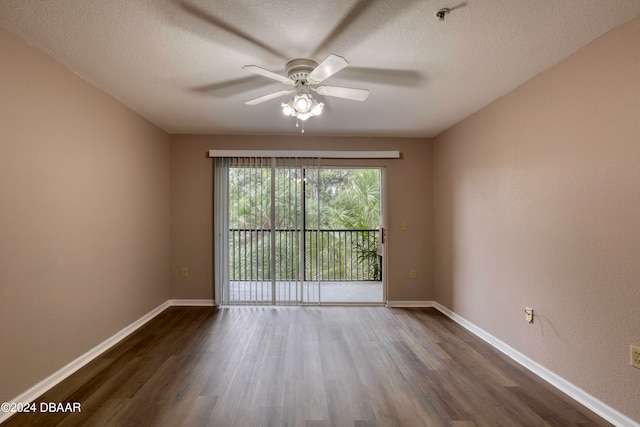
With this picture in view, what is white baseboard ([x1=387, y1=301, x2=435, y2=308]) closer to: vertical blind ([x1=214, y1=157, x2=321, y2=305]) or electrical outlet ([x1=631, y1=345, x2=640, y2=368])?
vertical blind ([x1=214, y1=157, x2=321, y2=305])

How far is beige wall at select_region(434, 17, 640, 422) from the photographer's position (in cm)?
175

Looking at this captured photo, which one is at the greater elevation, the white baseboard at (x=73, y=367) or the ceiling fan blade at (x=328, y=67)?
the ceiling fan blade at (x=328, y=67)

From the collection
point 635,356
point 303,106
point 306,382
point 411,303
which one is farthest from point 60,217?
point 411,303

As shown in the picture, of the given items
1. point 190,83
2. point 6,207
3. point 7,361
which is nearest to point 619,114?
point 190,83

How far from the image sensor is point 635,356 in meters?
1.70

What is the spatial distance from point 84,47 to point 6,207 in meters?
1.10

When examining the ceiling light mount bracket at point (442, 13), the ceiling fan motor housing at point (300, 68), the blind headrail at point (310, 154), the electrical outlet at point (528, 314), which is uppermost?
the ceiling light mount bracket at point (442, 13)

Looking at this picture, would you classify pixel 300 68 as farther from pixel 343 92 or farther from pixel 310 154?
pixel 310 154

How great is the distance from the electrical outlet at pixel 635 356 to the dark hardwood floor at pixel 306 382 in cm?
41

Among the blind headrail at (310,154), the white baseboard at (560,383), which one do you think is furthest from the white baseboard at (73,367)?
the white baseboard at (560,383)

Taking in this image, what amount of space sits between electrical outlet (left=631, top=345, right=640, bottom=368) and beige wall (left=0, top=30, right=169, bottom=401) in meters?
3.55

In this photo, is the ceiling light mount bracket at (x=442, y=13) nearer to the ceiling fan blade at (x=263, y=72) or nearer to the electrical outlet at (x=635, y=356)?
the ceiling fan blade at (x=263, y=72)

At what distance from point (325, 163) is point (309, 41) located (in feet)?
7.37

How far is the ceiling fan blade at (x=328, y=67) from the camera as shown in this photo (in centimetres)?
176
